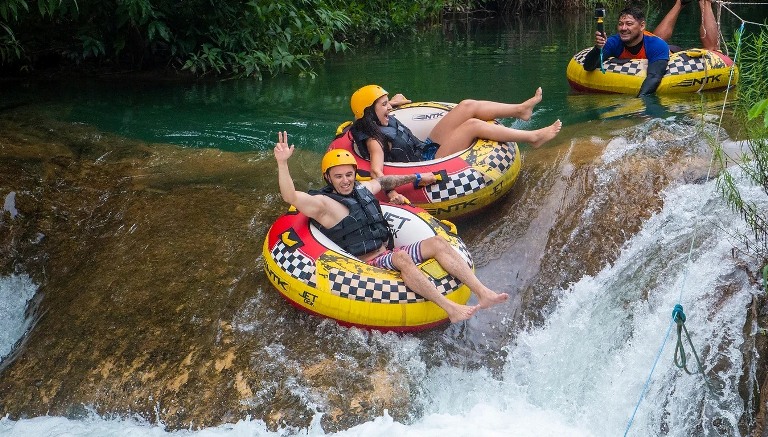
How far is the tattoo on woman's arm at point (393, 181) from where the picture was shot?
5820mm

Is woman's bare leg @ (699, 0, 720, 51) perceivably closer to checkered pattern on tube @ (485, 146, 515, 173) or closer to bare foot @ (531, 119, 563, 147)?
bare foot @ (531, 119, 563, 147)

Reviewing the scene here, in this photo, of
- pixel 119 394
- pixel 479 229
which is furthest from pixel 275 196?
pixel 119 394

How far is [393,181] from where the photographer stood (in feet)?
19.1

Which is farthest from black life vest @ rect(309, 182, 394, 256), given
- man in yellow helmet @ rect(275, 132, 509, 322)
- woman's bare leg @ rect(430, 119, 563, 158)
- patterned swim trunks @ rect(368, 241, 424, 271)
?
woman's bare leg @ rect(430, 119, 563, 158)

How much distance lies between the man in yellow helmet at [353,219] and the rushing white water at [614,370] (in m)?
0.51

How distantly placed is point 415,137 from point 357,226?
1.53 metres

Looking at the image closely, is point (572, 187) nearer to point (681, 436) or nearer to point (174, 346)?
point (681, 436)

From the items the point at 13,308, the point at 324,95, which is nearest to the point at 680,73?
Result: the point at 324,95

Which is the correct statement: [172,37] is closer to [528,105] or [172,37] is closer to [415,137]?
[415,137]

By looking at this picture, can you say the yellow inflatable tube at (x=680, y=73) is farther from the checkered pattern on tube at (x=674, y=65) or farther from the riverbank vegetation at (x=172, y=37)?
the riverbank vegetation at (x=172, y=37)

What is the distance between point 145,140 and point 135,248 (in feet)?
8.49

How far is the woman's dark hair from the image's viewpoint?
613 centimetres

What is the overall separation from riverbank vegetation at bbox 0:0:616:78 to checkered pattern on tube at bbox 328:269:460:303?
Answer: 607 centimetres

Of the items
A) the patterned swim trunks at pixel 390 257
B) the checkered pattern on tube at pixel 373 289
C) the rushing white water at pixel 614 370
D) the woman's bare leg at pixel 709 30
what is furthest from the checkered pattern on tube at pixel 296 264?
the woman's bare leg at pixel 709 30
